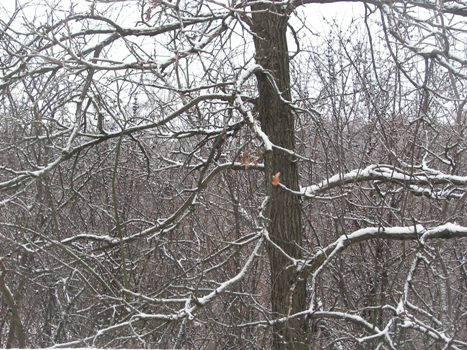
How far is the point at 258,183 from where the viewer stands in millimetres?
6902

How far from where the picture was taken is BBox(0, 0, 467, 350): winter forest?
14.1 feet

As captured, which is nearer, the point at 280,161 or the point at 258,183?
the point at 280,161

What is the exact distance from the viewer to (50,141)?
16.6ft

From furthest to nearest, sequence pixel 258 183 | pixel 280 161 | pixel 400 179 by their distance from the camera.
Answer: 1. pixel 258 183
2. pixel 280 161
3. pixel 400 179

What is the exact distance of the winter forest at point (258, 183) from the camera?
4.30m

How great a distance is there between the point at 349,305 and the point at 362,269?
60 centimetres

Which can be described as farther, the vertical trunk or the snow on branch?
the vertical trunk

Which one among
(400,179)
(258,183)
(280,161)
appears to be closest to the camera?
(400,179)

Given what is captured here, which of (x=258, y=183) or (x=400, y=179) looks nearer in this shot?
(x=400, y=179)

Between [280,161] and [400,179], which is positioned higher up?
[280,161]

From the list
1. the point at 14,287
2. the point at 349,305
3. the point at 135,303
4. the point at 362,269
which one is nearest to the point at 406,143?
the point at 362,269

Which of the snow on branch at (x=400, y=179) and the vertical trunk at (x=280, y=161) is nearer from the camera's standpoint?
the snow on branch at (x=400, y=179)

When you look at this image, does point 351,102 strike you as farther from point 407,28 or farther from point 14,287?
point 14,287

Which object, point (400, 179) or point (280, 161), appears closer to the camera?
point (400, 179)
